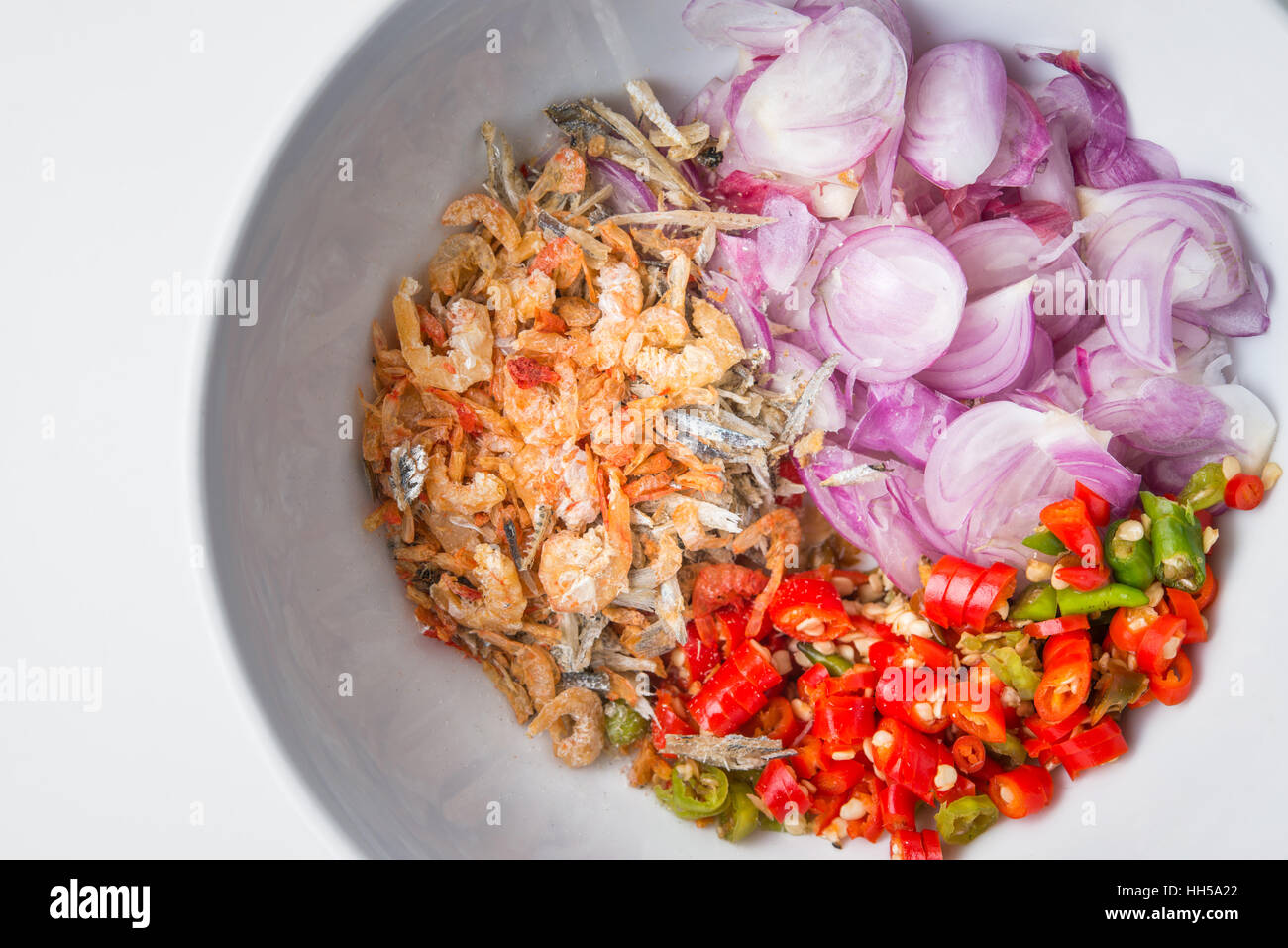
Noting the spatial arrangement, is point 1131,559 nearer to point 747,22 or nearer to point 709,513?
point 709,513

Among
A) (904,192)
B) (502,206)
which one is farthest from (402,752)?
(904,192)

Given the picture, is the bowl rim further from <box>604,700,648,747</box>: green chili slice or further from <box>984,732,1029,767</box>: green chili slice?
<box>984,732,1029,767</box>: green chili slice

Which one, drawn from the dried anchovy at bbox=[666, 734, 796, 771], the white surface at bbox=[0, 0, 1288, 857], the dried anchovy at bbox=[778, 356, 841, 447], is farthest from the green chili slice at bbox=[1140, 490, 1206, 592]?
the dried anchovy at bbox=[666, 734, 796, 771]

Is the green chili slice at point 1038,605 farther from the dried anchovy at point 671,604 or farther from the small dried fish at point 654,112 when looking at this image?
the small dried fish at point 654,112

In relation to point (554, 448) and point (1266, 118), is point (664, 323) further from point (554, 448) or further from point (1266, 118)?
point (1266, 118)

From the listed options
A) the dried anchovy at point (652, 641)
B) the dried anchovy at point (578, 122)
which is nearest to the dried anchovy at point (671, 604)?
the dried anchovy at point (652, 641)

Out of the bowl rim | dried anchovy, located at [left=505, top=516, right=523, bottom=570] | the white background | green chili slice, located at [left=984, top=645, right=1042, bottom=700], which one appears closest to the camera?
the bowl rim
